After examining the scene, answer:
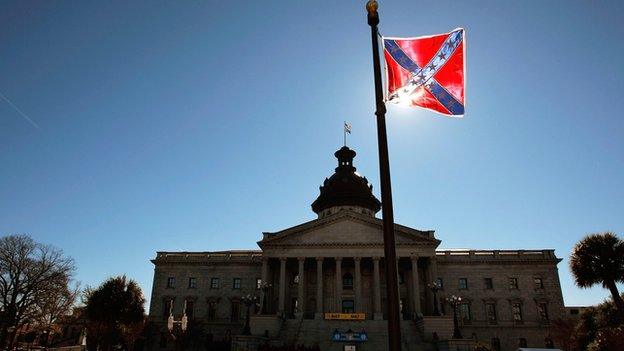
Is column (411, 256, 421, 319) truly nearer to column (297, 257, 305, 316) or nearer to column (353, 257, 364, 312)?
column (353, 257, 364, 312)

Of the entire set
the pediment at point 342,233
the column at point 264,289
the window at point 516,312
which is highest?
the pediment at point 342,233

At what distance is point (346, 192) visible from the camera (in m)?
61.2

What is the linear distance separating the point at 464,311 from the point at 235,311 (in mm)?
29843

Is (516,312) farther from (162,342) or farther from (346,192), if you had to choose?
(162,342)

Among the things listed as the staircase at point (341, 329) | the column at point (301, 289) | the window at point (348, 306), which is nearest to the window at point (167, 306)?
the column at point (301, 289)

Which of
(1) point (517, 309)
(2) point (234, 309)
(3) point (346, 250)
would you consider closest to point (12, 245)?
(2) point (234, 309)

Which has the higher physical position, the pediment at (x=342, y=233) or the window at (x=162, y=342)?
the pediment at (x=342, y=233)

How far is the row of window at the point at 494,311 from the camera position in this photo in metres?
53.4

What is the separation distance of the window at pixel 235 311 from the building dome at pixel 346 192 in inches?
676

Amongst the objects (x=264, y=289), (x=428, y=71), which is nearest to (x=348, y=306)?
(x=264, y=289)

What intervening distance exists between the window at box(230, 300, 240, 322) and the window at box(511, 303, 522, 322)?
35265mm

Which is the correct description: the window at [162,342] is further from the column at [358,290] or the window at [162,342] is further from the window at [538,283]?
the window at [538,283]

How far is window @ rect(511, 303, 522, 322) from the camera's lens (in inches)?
2104

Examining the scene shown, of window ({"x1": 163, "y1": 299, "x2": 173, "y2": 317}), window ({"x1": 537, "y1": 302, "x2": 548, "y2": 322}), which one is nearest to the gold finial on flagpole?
window ({"x1": 537, "y1": 302, "x2": 548, "y2": 322})
